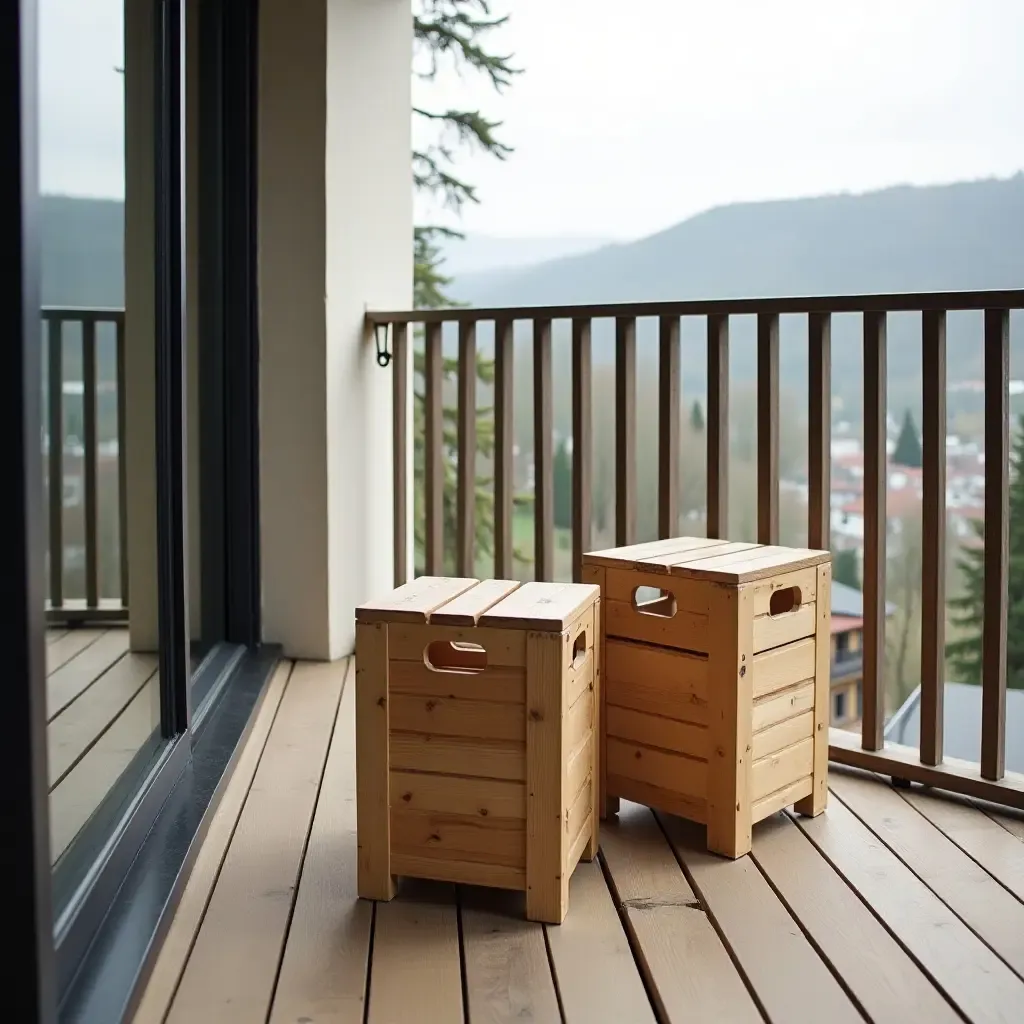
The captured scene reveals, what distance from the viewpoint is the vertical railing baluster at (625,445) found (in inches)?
115

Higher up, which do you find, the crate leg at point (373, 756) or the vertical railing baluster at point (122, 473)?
the vertical railing baluster at point (122, 473)

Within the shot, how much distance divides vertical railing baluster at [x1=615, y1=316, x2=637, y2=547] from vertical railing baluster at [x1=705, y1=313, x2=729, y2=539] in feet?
0.79

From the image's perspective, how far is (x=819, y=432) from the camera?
254 cm

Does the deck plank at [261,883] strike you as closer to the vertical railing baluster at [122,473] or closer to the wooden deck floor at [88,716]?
the wooden deck floor at [88,716]

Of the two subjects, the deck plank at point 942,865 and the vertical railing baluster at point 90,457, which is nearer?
the vertical railing baluster at point 90,457

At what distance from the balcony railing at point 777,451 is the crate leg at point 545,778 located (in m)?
0.97

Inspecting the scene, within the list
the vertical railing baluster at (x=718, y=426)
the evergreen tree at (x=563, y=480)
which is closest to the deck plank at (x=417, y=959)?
the vertical railing baluster at (x=718, y=426)

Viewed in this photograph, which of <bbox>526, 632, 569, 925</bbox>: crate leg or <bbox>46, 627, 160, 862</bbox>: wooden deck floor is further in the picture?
<bbox>526, 632, 569, 925</bbox>: crate leg

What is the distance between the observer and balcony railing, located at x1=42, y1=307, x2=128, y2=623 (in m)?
1.48

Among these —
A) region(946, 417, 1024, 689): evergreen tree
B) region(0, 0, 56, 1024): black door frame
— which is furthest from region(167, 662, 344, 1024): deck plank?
region(946, 417, 1024, 689): evergreen tree

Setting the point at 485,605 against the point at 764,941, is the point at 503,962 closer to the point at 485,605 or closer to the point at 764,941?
the point at 764,941

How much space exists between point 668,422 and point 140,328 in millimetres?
1294

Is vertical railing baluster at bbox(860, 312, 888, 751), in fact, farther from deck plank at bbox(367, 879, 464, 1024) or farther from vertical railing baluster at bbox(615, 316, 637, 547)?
deck plank at bbox(367, 879, 464, 1024)

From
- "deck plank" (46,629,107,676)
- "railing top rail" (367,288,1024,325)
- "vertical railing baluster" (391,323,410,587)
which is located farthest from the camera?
"vertical railing baluster" (391,323,410,587)
